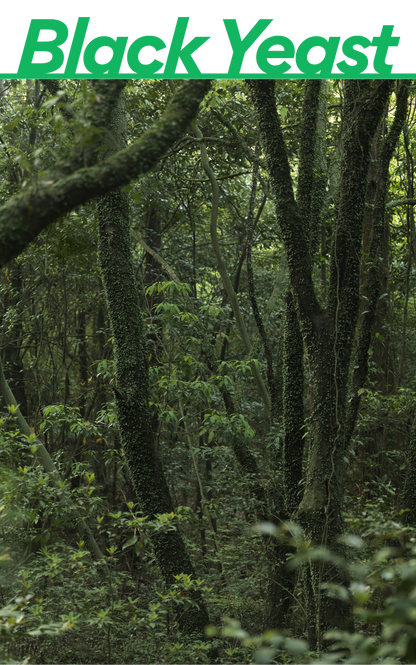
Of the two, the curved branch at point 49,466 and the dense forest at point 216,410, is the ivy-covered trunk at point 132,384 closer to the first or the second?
the dense forest at point 216,410

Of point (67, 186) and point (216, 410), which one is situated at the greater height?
point (67, 186)

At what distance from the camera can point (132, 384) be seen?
412cm

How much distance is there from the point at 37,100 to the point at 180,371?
4.62 m

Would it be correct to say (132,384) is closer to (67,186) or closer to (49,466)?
(49,466)

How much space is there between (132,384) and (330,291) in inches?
66.9

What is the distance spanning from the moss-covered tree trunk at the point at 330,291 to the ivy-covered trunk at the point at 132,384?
114 centimetres

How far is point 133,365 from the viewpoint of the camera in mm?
4156

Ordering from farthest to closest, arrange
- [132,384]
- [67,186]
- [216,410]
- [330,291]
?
[216,410] → [132,384] → [330,291] → [67,186]

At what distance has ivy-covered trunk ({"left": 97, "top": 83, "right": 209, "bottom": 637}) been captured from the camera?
3998 mm

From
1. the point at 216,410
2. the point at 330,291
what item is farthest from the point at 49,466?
the point at 330,291

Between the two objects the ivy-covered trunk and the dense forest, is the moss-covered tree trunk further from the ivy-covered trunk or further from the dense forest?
the ivy-covered trunk

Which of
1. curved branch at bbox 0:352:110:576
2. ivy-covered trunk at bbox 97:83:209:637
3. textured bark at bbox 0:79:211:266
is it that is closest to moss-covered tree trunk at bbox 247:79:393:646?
ivy-covered trunk at bbox 97:83:209:637

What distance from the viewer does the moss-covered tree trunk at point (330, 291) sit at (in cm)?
334

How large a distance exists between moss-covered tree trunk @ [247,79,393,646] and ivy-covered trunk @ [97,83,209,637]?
44.7 inches
